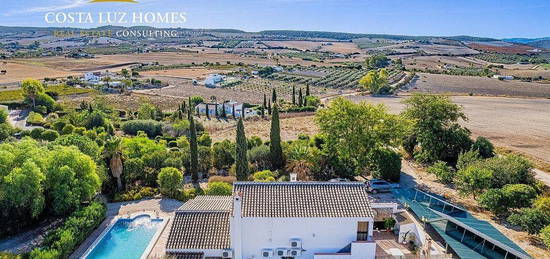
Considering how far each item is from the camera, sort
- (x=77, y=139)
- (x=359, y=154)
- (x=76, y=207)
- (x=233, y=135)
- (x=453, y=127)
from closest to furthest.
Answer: (x=76, y=207), (x=77, y=139), (x=359, y=154), (x=453, y=127), (x=233, y=135)

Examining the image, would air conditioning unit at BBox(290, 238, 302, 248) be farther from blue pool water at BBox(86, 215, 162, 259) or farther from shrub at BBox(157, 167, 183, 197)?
shrub at BBox(157, 167, 183, 197)

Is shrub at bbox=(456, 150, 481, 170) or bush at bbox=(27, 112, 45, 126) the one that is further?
bush at bbox=(27, 112, 45, 126)

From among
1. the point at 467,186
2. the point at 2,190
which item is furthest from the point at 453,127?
the point at 2,190

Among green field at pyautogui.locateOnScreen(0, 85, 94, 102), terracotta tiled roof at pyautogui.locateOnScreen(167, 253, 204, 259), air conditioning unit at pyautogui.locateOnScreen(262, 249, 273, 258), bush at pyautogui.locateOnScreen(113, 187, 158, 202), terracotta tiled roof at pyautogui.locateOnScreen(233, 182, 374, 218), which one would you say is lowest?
bush at pyautogui.locateOnScreen(113, 187, 158, 202)

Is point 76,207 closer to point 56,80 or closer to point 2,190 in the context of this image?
point 2,190

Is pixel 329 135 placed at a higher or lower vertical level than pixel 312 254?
higher

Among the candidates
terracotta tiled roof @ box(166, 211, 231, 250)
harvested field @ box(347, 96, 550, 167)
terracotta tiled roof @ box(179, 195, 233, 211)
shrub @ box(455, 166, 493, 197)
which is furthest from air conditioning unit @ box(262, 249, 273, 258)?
harvested field @ box(347, 96, 550, 167)

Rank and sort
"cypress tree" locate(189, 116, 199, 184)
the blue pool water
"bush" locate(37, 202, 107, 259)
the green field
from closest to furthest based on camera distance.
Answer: "bush" locate(37, 202, 107, 259) < the blue pool water < "cypress tree" locate(189, 116, 199, 184) < the green field
